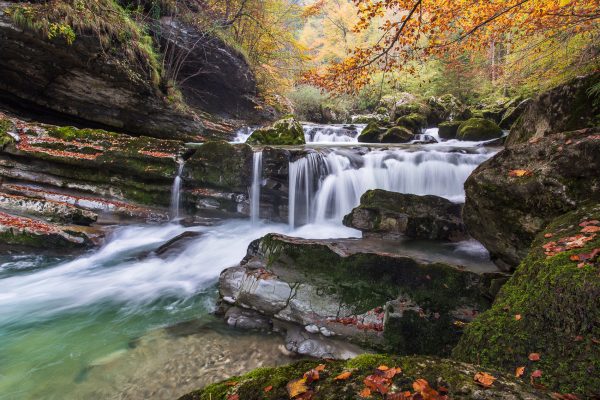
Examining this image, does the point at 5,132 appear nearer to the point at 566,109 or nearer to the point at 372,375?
the point at 372,375

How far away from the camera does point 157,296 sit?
5.26 m

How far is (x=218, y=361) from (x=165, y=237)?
202 inches

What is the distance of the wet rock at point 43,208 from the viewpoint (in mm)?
7055

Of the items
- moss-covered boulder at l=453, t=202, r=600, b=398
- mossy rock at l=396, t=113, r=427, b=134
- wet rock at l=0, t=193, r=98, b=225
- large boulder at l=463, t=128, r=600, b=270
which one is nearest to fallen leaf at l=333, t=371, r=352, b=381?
moss-covered boulder at l=453, t=202, r=600, b=398

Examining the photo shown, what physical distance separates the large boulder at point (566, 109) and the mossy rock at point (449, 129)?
9.54 meters

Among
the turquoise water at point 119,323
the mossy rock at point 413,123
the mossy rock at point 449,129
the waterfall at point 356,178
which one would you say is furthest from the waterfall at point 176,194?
the mossy rock at point 449,129

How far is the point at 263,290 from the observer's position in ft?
13.6

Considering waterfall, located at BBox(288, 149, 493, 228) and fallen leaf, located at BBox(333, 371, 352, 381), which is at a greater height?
waterfall, located at BBox(288, 149, 493, 228)

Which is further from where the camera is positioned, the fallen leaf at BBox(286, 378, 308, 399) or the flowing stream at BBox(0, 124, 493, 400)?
the flowing stream at BBox(0, 124, 493, 400)

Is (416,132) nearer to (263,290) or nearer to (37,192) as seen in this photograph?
(263,290)

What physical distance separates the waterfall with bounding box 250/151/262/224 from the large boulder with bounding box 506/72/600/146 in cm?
601

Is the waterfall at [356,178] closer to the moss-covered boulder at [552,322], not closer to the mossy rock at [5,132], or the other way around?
the moss-covered boulder at [552,322]

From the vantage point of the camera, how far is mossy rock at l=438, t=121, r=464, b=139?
14.6 m

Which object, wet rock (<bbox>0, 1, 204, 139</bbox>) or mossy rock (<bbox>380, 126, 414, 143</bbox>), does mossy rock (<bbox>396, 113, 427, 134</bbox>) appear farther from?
wet rock (<bbox>0, 1, 204, 139</bbox>)
